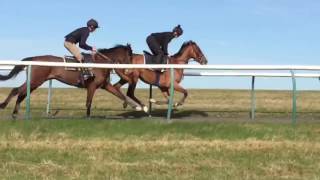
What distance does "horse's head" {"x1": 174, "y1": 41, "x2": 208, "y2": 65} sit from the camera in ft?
55.8

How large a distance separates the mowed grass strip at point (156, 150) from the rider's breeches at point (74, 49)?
2.96 metres

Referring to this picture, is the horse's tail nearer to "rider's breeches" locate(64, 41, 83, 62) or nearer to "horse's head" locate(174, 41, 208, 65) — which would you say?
"rider's breeches" locate(64, 41, 83, 62)

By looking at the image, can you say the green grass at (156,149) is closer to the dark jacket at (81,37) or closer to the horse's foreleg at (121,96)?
the horse's foreleg at (121,96)

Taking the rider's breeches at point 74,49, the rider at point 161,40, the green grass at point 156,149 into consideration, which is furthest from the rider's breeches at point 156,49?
the green grass at point 156,149

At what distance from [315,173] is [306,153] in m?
1.40

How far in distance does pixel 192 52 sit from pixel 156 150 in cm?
797

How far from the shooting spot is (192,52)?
17.1 meters

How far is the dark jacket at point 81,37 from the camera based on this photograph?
14.7 meters

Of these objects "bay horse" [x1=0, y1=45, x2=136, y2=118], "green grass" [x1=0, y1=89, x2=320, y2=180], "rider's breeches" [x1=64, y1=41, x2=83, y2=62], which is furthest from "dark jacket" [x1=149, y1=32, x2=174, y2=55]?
"green grass" [x1=0, y1=89, x2=320, y2=180]

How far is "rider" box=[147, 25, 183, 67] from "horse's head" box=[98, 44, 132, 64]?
0.83 meters

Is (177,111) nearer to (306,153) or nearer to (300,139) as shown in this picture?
(300,139)

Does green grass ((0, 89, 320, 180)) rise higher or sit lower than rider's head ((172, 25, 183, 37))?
lower

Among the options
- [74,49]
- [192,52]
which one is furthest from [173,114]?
[74,49]

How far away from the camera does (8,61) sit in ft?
40.4
